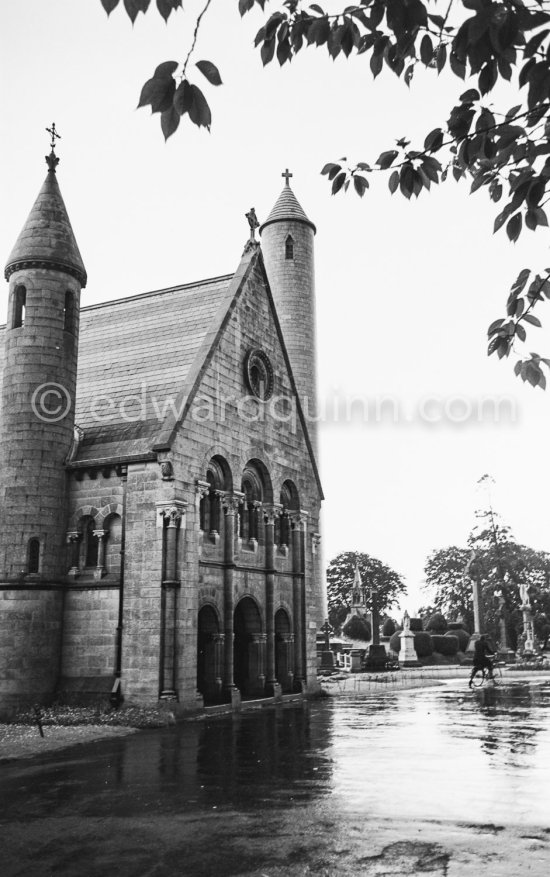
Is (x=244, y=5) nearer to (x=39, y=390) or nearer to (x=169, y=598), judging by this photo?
(x=169, y=598)

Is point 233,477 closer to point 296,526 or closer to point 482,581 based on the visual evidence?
point 296,526

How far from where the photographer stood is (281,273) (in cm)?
4122

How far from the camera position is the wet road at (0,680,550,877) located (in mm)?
7359

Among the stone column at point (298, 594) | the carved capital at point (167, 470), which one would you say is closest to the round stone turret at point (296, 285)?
the stone column at point (298, 594)

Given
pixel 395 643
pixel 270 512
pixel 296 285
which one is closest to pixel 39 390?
pixel 270 512

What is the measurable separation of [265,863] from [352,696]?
22044 mm

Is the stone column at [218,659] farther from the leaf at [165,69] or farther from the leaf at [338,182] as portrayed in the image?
the leaf at [165,69]

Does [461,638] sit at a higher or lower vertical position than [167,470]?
lower

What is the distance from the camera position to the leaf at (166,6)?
4430mm

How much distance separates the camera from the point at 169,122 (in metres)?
4.30

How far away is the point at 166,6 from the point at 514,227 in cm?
249

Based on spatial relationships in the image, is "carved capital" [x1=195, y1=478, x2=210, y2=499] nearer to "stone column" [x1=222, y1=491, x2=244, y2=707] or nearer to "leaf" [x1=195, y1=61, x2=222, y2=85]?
"stone column" [x1=222, y1=491, x2=244, y2=707]

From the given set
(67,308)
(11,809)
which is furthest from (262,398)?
(11,809)

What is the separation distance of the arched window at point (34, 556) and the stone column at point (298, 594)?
32.5 ft
